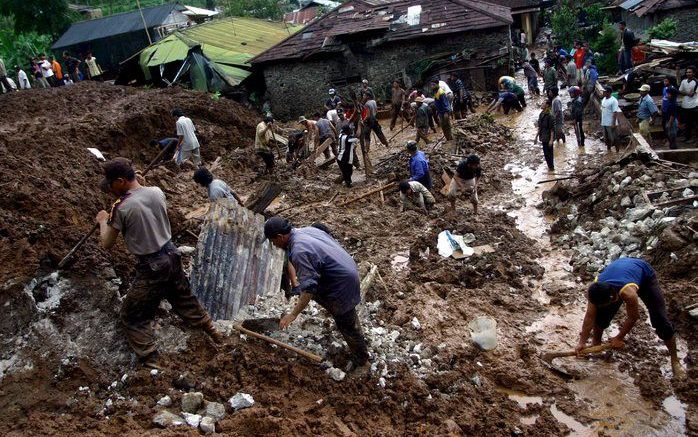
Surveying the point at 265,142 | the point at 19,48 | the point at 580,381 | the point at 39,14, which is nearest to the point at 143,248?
the point at 580,381

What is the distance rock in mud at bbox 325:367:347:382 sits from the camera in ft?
16.4

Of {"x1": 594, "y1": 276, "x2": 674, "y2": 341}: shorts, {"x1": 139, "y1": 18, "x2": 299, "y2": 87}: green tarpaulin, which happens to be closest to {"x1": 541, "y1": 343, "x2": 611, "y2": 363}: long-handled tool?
{"x1": 594, "y1": 276, "x2": 674, "y2": 341}: shorts

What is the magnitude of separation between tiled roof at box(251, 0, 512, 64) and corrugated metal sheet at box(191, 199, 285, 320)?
1564cm

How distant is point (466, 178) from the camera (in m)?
9.20

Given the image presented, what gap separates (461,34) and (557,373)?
1700 centimetres

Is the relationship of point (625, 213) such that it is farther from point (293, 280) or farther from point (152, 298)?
point (152, 298)

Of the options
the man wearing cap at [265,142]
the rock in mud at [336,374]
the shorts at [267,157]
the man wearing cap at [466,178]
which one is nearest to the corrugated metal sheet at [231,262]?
the rock in mud at [336,374]

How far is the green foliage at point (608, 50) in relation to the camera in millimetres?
19859

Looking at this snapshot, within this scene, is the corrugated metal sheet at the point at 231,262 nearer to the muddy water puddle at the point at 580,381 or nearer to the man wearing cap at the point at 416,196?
the muddy water puddle at the point at 580,381

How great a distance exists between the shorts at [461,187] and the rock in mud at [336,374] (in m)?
5.09

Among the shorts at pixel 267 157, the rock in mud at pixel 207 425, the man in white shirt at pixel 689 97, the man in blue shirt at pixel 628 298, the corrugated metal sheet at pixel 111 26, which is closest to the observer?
the rock in mud at pixel 207 425

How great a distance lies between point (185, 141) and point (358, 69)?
10404 millimetres

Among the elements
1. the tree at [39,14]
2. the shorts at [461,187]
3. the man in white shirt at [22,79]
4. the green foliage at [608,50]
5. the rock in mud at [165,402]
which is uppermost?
the tree at [39,14]

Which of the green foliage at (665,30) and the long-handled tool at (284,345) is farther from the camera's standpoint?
the green foliage at (665,30)
